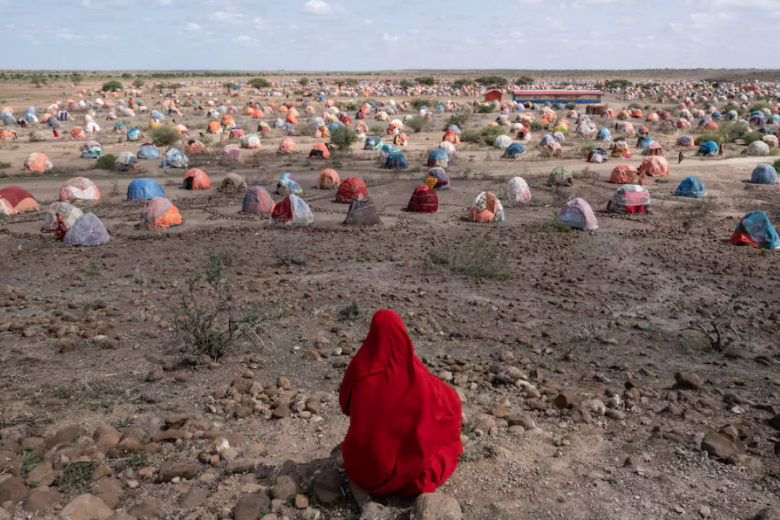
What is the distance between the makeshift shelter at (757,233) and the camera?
11445 mm

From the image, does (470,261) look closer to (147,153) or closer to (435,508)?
(435,508)

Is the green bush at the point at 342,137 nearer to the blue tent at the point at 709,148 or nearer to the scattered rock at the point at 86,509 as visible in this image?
the blue tent at the point at 709,148

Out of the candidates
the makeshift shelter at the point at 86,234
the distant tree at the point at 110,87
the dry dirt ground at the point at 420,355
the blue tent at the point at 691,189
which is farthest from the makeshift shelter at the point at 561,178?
the distant tree at the point at 110,87

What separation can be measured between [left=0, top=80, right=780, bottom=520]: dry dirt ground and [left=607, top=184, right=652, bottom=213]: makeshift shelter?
37.8 inches

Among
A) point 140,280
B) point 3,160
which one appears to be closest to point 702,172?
point 140,280

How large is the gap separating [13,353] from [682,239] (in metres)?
11.6

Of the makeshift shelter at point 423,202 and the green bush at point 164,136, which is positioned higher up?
the green bush at point 164,136

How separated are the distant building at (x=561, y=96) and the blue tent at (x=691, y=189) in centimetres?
3042

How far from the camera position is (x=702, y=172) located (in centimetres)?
2061

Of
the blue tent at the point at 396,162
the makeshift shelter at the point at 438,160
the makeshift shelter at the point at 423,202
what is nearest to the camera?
the makeshift shelter at the point at 423,202

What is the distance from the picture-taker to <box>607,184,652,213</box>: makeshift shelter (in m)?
14.5

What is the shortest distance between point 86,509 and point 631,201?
13523 millimetres

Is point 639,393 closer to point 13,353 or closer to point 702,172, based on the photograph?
point 13,353

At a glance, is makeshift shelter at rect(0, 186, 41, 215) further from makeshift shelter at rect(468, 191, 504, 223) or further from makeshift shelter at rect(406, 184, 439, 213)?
makeshift shelter at rect(468, 191, 504, 223)
